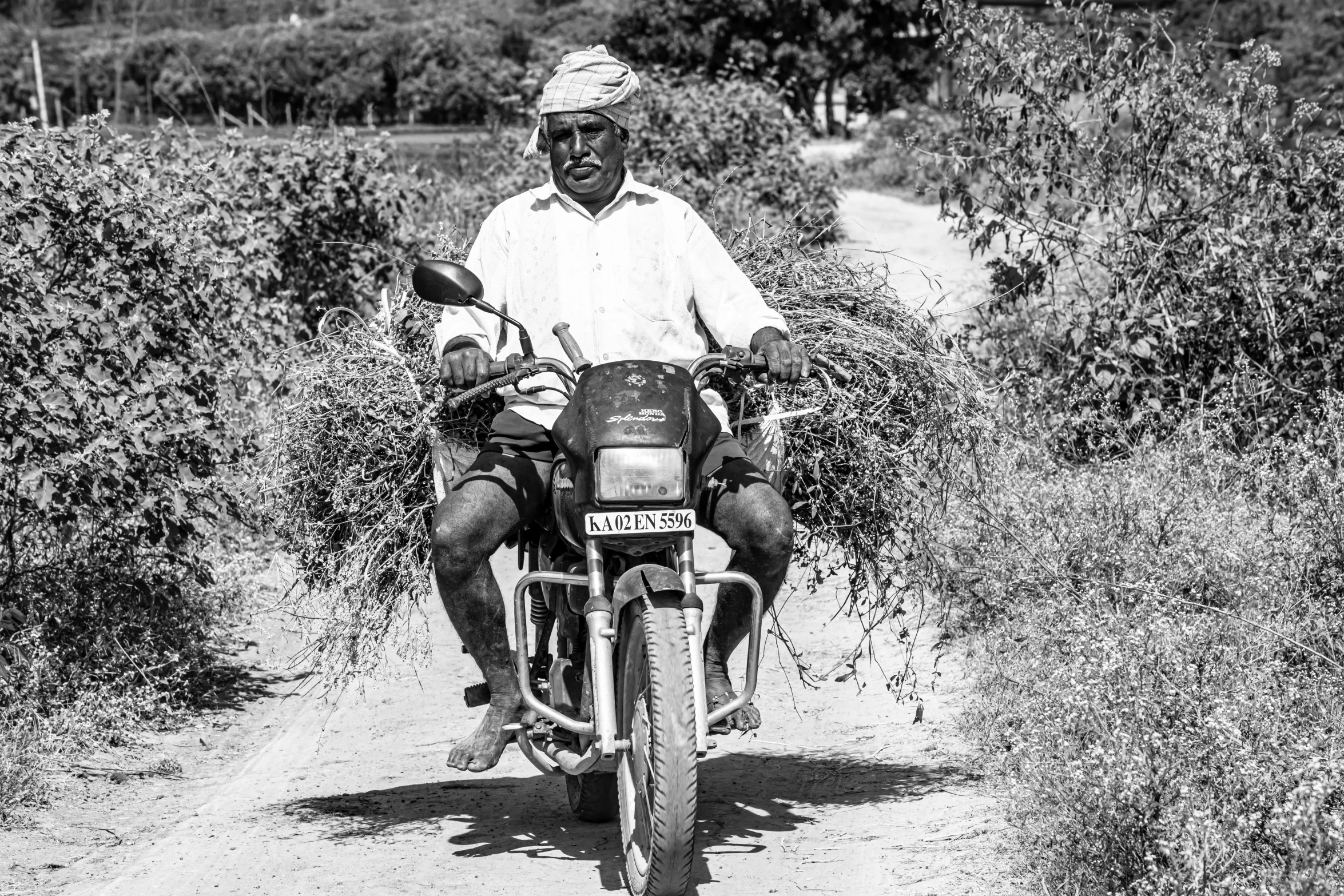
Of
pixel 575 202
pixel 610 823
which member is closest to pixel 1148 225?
pixel 575 202

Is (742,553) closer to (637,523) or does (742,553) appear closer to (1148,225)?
(637,523)

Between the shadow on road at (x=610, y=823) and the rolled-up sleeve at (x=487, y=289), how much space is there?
1548 mm

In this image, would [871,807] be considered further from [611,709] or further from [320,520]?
[320,520]

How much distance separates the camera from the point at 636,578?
4422 mm

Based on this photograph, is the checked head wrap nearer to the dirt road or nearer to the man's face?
the man's face

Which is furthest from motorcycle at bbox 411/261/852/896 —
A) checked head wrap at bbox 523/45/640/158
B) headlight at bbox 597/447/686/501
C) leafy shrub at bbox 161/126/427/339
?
leafy shrub at bbox 161/126/427/339

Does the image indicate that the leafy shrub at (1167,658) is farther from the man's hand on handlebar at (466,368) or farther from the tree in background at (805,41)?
the tree in background at (805,41)

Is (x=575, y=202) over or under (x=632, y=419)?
over

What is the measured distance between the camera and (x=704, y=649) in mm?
5027

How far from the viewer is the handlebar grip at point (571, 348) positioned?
4645mm

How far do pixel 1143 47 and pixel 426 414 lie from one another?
17.0ft

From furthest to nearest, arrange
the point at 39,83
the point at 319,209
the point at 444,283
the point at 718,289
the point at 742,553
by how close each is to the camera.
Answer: the point at 39,83 < the point at 319,209 < the point at 718,289 < the point at 742,553 < the point at 444,283

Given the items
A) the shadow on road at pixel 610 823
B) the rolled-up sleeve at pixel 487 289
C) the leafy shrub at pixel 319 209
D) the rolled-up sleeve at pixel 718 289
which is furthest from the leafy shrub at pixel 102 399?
the leafy shrub at pixel 319 209

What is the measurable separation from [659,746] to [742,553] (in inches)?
32.1
